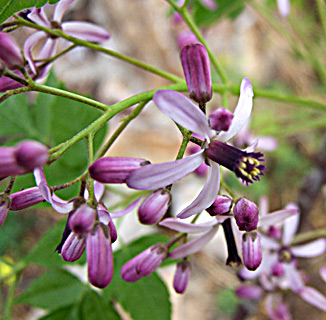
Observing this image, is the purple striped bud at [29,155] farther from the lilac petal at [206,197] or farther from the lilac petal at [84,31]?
the lilac petal at [84,31]

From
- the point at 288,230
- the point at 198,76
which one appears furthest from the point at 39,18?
the point at 288,230

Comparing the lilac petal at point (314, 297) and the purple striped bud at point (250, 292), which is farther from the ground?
the lilac petal at point (314, 297)

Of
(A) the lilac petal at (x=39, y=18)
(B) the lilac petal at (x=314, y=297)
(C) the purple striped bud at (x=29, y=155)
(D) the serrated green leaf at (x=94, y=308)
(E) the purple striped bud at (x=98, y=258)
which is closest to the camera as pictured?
(C) the purple striped bud at (x=29, y=155)

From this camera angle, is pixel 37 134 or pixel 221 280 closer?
pixel 37 134

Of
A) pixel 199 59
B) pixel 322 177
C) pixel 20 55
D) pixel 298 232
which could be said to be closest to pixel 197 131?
pixel 199 59

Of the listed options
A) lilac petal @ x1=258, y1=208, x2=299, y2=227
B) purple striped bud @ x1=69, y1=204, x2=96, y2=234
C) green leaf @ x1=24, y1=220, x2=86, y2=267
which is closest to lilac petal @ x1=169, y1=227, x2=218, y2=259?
lilac petal @ x1=258, y1=208, x2=299, y2=227

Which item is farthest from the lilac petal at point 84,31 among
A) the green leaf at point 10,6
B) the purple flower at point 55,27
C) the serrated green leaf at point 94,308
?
the serrated green leaf at point 94,308

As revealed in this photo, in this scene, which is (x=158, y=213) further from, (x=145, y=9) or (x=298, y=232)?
(x=145, y=9)
